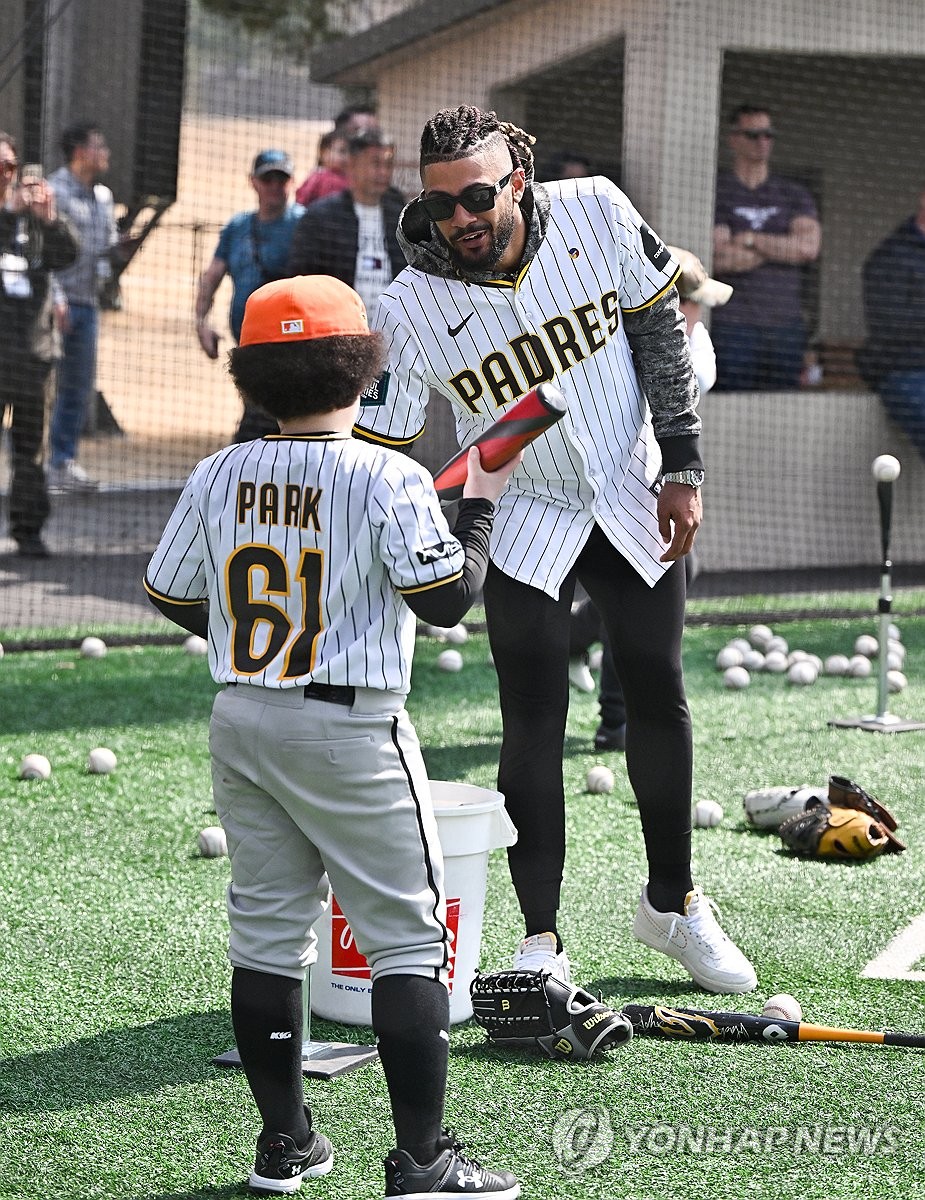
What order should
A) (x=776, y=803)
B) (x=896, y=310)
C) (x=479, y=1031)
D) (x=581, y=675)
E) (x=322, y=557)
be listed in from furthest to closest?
(x=896, y=310) < (x=581, y=675) < (x=776, y=803) < (x=479, y=1031) < (x=322, y=557)

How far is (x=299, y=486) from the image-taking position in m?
2.79

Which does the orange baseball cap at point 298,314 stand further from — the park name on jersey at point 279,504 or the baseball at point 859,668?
the baseball at point 859,668

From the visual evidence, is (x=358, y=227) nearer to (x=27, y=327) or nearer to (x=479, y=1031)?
(x=27, y=327)

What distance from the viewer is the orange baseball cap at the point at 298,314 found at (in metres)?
2.82

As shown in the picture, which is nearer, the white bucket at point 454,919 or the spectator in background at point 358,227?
the white bucket at point 454,919

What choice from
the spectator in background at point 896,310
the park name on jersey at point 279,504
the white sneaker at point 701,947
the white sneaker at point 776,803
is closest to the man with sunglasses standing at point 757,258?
the spectator in background at point 896,310

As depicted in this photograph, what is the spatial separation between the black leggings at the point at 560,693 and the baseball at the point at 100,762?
2.53 m

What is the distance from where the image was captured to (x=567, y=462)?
148 inches

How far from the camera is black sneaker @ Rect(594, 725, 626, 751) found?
6.29 meters

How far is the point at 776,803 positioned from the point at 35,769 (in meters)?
2.60

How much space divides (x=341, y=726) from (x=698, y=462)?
1361 mm

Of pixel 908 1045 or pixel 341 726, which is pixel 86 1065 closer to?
pixel 341 726

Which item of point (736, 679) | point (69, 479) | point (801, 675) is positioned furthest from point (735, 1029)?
point (69, 479)

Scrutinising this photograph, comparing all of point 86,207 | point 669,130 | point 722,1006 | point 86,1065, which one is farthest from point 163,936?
point 86,207
